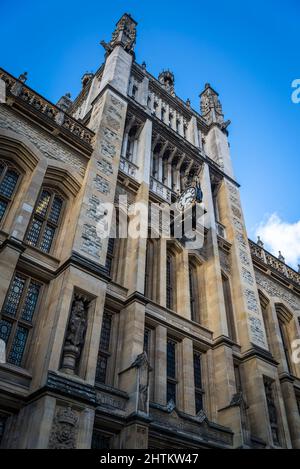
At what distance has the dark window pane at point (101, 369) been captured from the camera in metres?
12.2

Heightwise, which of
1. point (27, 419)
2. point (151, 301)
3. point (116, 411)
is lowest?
point (27, 419)

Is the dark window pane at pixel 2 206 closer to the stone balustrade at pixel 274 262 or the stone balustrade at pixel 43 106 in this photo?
the stone balustrade at pixel 43 106

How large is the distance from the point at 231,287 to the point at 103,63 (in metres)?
15.2

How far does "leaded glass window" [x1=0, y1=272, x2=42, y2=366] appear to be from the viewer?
429 inches

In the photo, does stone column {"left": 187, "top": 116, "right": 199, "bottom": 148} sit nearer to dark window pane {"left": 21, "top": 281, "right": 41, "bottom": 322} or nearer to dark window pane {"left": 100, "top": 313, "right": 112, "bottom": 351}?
dark window pane {"left": 100, "top": 313, "right": 112, "bottom": 351}

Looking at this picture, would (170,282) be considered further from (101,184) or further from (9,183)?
(9,183)

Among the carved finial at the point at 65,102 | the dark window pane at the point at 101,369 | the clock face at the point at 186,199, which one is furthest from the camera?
the carved finial at the point at 65,102

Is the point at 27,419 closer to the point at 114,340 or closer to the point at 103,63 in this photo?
the point at 114,340

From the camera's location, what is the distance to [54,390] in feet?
30.8

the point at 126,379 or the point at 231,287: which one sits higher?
the point at 231,287

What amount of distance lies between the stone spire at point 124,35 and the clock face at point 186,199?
36.2 ft

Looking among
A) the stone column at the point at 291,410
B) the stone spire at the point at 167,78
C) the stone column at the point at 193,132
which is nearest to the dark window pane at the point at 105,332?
the stone column at the point at 291,410

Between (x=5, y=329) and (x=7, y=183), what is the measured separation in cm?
520

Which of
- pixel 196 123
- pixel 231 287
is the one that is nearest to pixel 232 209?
pixel 231 287
